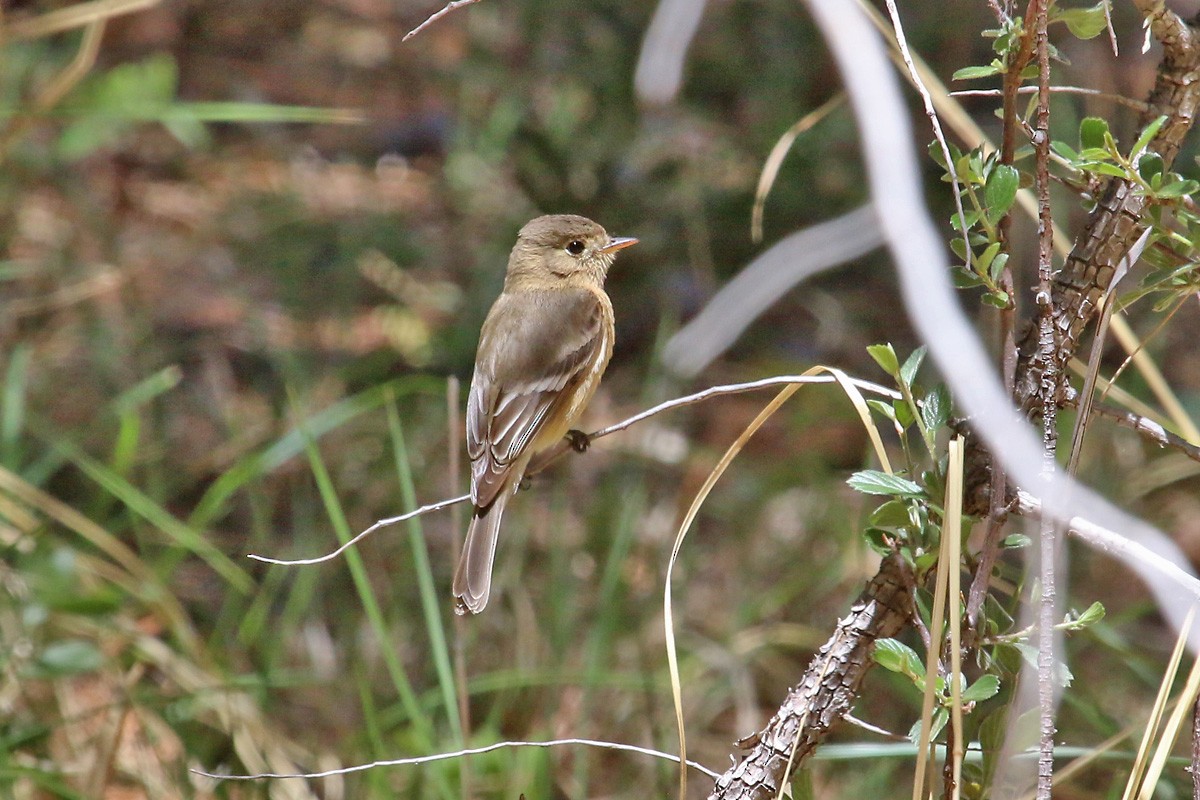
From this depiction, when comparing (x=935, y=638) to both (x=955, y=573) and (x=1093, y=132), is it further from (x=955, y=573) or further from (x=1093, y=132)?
(x=1093, y=132)

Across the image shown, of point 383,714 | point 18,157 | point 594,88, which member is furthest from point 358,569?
point 18,157

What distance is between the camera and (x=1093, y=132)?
1.71 metres

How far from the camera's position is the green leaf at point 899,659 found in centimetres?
168

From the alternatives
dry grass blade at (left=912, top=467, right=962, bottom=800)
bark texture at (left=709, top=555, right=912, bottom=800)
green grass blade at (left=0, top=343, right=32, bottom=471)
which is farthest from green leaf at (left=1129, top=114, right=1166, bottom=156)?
green grass blade at (left=0, top=343, right=32, bottom=471)

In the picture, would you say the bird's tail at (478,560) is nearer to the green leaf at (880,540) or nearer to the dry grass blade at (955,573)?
the green leaf at (880,540)

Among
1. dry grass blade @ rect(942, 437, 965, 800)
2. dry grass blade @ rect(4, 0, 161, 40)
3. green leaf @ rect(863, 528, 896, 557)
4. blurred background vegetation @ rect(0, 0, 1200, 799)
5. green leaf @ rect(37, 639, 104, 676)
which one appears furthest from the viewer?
dry grass blade @ rect(4, 0, 161, 40)

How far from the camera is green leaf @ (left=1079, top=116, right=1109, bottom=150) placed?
1.69 metres


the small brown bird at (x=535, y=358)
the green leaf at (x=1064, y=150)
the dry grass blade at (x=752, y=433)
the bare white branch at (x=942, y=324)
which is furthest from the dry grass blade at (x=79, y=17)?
the green leaf at (x=1064, y=150)

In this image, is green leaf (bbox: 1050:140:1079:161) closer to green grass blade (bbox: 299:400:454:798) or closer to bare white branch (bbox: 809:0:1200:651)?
bare white branch (bbox: 809:0:1200:651)

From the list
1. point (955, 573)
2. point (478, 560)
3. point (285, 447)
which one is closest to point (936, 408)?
point (955, 573)

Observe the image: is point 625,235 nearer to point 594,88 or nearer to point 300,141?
point 594,88

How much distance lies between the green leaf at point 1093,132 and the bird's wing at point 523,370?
2194 mm

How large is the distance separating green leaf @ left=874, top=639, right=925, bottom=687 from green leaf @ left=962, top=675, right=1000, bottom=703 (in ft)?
0.19

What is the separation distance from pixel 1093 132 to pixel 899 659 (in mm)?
708
